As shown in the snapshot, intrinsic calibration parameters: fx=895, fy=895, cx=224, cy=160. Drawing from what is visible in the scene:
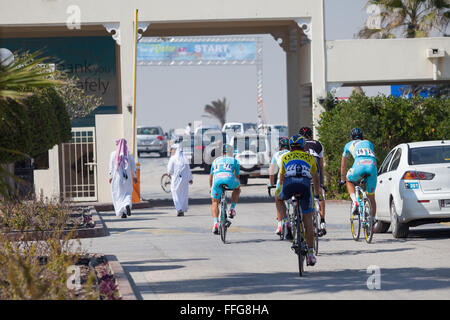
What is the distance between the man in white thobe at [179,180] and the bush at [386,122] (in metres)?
4.65

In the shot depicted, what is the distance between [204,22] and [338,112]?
5262 millimetres

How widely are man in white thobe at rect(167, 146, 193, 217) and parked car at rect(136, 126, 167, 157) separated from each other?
3463 centimetres

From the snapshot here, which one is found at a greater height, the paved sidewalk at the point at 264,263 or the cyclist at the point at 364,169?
the cyclist at the point at 364,169

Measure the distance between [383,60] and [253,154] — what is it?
7190 mm

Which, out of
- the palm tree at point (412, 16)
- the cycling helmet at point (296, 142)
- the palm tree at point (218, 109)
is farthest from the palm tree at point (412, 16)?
the palm tree at point (218, 109)

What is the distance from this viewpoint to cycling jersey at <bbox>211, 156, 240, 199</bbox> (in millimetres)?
15797

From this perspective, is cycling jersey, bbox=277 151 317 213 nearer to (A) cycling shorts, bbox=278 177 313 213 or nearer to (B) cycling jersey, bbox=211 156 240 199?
(A) cycling shorts, bbox=278 177 313 213

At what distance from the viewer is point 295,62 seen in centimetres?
3144

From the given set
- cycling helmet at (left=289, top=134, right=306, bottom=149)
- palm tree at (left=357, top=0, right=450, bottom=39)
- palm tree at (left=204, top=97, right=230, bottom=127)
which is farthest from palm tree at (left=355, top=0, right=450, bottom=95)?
palm tree at (left=204, top=97, right=230, bottom=127)

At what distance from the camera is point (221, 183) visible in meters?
15.8

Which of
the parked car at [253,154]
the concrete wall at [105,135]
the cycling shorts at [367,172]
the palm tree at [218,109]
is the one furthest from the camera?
the palm tree at [218,109]

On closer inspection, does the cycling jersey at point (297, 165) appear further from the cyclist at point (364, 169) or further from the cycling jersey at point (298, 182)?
the cyclist at point (364, 169)

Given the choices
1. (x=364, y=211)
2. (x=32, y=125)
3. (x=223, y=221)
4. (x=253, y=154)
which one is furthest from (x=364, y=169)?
(x=253, y=154)

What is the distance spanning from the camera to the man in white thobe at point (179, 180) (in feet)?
74.2
